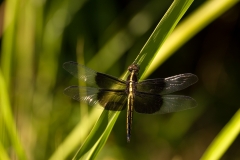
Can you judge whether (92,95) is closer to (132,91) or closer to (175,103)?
(132,91)

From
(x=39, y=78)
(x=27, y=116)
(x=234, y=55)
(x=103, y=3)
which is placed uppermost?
(x=234, y=55)

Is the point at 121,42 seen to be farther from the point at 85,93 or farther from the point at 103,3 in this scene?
the point at 85,93

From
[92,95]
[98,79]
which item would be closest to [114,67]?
[98,79]

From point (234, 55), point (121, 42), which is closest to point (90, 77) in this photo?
point (121, 42)

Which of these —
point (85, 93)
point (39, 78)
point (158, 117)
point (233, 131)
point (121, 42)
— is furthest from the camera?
point (158, 117)

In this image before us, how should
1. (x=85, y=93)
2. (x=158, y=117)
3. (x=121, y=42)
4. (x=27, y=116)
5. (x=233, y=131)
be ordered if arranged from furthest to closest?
(x=158, y=117) → (x=121, y=42) → (x=27, y=116) → (x=85, y=93) → (x=233, y=131)

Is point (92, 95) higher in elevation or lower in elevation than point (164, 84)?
lower

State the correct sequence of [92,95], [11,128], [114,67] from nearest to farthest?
[11,128]
[92,95]
[114,67]

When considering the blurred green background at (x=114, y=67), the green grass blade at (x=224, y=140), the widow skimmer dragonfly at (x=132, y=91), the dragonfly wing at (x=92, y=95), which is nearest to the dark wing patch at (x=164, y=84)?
the widow skimmer dragonfly at (x=132, y=91)
